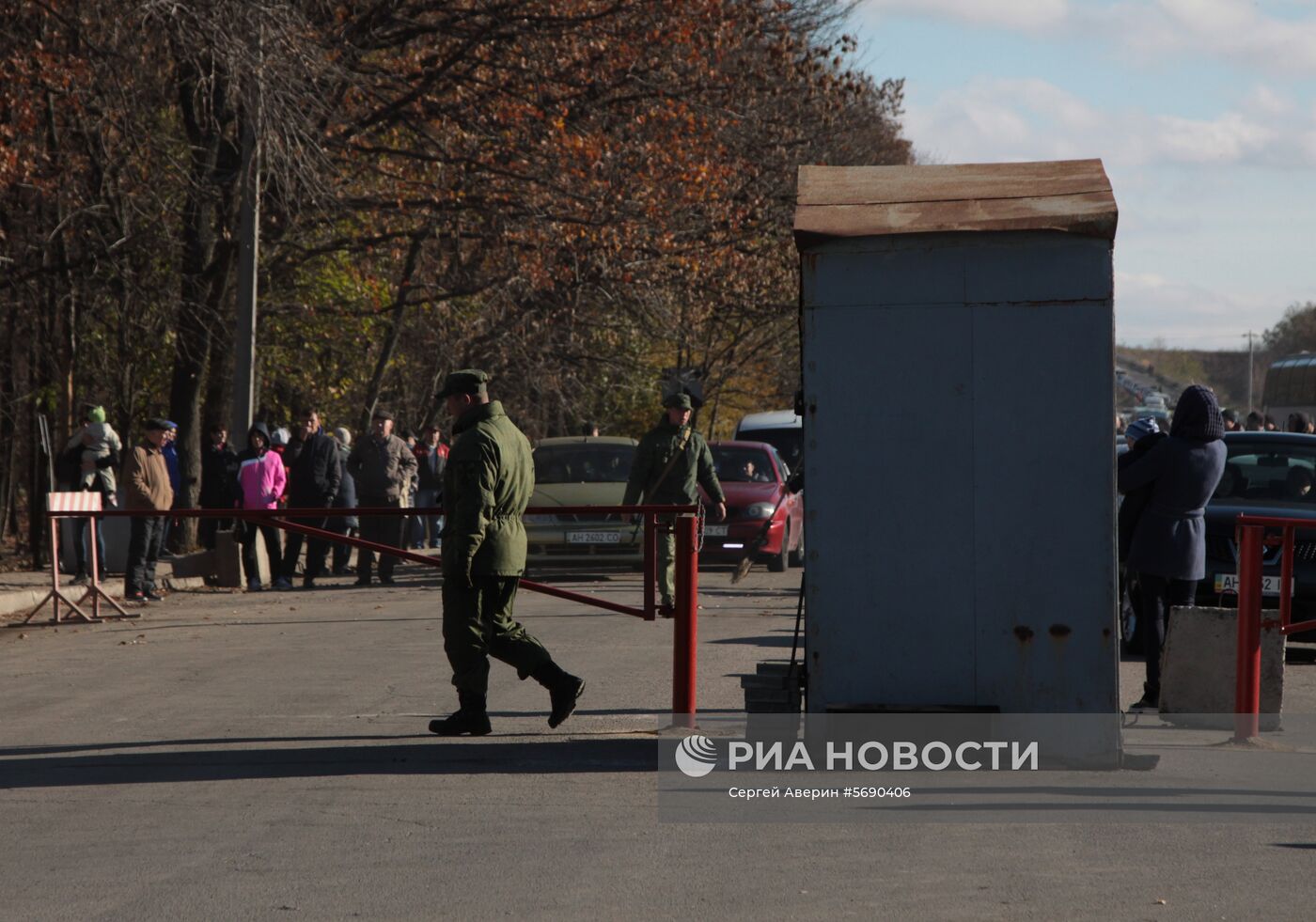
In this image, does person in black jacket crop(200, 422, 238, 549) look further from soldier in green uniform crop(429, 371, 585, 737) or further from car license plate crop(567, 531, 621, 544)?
soldier in green uniform crop(429, 371, 585, 737)

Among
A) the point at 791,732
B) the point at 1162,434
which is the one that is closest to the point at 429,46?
the point at 1162,434

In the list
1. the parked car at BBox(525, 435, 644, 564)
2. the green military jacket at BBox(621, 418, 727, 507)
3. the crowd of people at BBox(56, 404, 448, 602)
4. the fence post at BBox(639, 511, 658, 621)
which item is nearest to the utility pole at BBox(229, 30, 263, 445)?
the crowd of people at BBox(56, 404, 448, 602)

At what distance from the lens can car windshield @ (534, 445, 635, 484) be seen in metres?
21.1

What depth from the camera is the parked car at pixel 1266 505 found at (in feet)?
39.3

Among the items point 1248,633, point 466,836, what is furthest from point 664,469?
point 466,836

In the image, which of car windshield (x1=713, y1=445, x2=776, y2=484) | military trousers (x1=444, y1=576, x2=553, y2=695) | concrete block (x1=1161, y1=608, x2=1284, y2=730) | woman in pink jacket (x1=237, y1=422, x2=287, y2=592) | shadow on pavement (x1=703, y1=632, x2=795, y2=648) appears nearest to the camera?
military trousers (x1=444, y1=576, x2=553, y2=695)

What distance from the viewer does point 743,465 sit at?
21781 mm

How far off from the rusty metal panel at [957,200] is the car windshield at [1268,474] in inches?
220

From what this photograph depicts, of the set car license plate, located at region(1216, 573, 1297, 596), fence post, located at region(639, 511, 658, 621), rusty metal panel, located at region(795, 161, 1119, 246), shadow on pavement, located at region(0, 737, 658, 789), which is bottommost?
shadow on pavement, located at region(0, 737, 658, 789)

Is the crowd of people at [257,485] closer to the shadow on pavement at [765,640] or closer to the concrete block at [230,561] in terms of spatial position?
the concrete block at [230,561]

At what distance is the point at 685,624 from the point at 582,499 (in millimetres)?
11509

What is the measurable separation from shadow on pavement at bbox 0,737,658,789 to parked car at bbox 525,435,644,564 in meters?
9.35

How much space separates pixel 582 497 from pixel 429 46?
6.77 m

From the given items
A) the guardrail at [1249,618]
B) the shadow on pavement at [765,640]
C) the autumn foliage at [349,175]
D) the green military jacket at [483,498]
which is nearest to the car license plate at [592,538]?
the autumn foliage at [349,175]
